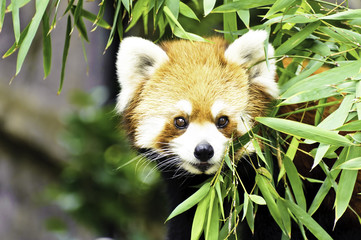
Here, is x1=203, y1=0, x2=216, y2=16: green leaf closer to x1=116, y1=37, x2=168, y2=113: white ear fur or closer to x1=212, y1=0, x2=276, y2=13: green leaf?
x1=212, y1=0, x2=276, y2=13: green leaf

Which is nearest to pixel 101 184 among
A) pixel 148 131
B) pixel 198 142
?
pixel 148 131

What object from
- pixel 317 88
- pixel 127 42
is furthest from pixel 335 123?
pixel 127 42

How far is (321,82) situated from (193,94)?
528 mm

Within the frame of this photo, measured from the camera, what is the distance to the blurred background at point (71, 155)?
402 cm

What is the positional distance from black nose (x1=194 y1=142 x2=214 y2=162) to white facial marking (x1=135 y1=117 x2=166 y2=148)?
273mm

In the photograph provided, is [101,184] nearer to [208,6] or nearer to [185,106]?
[185,106]

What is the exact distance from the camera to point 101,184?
404cm

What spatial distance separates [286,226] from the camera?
6.23 feet

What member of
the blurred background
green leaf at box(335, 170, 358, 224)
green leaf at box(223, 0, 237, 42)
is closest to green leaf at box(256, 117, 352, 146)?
green leaf at box(335, 170, 358, 224)

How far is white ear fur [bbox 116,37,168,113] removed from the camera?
2.19m

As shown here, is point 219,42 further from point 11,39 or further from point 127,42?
point 11,39

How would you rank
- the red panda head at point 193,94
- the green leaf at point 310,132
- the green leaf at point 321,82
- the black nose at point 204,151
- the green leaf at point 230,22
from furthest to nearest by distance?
the green leaf at point 230,22, the red panda head at point 193,94, the black nose at point 204,151, the green leaf at point 321,82, the green leaf at point 310,132

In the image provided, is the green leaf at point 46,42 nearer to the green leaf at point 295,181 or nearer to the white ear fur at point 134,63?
the white ear fur at point 134,63

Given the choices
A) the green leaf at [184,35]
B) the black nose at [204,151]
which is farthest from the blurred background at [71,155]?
the black nose at [204,151]
